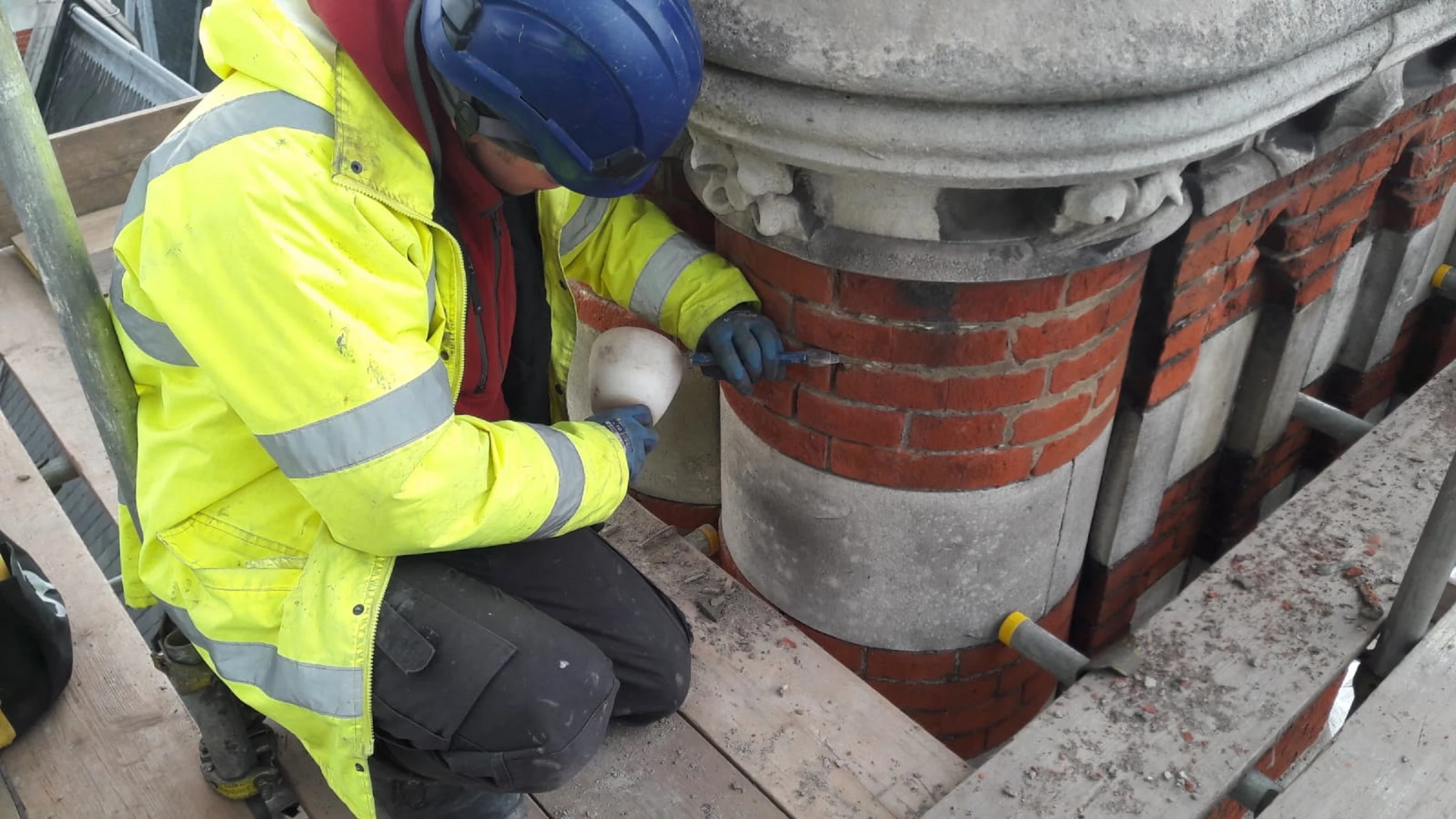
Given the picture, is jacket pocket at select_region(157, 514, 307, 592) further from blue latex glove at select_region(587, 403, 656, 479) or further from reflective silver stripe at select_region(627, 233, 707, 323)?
reflective silver stripe at select_region(627, 233, 707, 323)

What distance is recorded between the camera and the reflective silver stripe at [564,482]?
175 centimetres

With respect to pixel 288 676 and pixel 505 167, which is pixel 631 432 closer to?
pixel 505 167

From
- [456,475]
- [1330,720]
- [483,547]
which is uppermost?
[456,475]

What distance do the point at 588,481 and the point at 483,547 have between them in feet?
0.79

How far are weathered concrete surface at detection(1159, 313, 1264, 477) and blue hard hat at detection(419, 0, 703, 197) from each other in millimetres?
1571

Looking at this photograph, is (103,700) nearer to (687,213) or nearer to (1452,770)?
(687,213)

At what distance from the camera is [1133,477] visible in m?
2.49

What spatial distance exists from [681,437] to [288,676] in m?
1.33

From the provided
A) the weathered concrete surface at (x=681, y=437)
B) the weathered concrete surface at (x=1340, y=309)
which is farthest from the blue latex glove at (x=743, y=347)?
the weathered concrete surface at (x=1340, y=309)

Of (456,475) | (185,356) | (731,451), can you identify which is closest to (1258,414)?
(731,451)

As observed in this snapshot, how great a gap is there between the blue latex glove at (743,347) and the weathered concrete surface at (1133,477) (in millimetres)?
879

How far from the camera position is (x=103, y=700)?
2092 millimetres

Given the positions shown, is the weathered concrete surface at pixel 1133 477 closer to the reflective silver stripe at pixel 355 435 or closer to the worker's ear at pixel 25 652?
the reflective silver stripe at pixel 355 435

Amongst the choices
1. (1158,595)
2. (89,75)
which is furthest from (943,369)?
(89,75)
